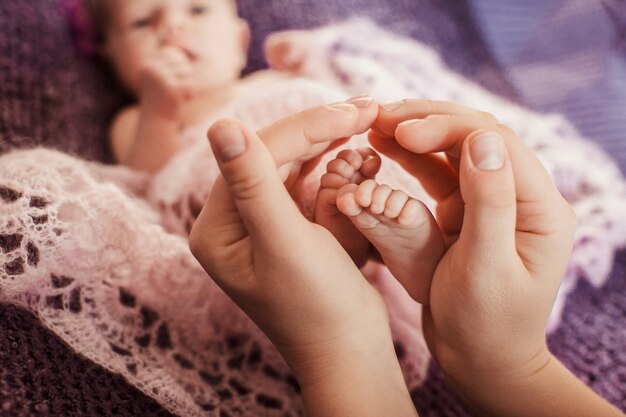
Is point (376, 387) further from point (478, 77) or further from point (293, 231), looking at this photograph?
point (478, 77)

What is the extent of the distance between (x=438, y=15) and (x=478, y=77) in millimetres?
182

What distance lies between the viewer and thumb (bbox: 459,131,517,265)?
46 centimetres

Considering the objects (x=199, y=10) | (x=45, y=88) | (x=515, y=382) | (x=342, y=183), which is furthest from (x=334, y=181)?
(x=199, y=10)

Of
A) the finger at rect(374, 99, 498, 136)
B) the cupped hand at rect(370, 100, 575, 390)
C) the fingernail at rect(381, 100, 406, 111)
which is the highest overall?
the fingernail at rect(381, 100, 406, 111)

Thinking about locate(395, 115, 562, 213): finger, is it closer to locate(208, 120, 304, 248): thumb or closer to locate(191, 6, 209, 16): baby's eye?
locate(208, 120, 304, 248): thumb

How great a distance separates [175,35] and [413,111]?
0.66 meters

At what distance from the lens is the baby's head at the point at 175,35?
1076mm

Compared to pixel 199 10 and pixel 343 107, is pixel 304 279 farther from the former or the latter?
pixel 199 10

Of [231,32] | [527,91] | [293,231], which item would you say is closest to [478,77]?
[527,91]

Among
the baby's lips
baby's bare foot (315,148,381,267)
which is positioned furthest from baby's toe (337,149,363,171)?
the baby's lips

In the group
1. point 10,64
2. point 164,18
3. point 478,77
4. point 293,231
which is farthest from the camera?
point 478,77

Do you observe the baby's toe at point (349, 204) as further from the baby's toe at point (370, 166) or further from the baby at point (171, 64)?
the baby at point (171, 64)

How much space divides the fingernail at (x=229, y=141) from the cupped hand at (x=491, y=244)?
0.16 metres

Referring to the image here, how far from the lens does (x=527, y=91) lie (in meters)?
1.18
